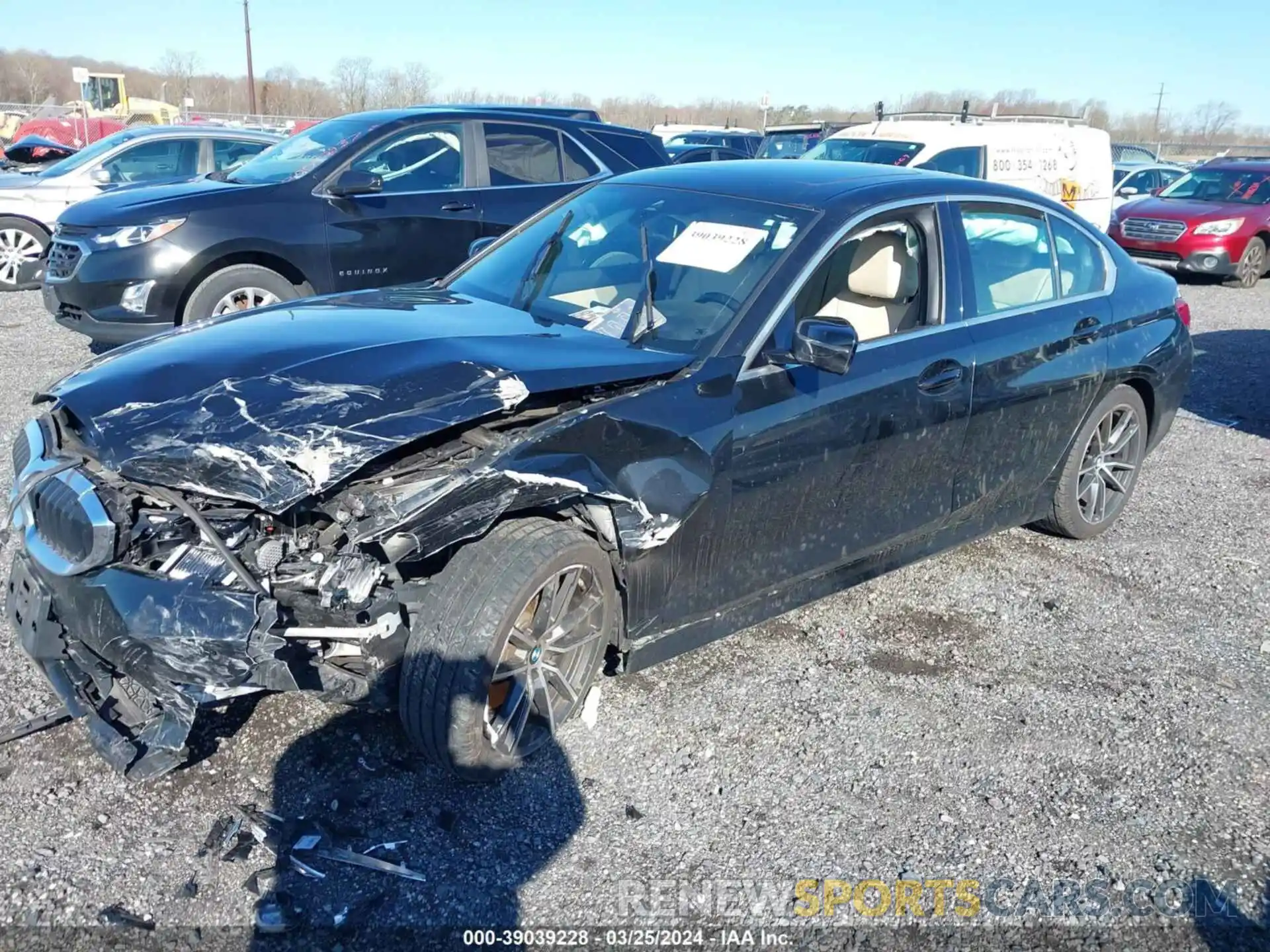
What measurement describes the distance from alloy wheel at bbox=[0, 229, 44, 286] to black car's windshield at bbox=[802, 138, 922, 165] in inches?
352

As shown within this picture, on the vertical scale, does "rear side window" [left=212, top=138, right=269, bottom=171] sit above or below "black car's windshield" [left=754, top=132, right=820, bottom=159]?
below

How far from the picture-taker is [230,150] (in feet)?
36.9

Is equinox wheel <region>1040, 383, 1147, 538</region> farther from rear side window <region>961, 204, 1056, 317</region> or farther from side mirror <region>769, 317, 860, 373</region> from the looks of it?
side mirror <region>769, 317, 860, 373</region>

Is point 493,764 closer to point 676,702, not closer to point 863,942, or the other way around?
point 676,702

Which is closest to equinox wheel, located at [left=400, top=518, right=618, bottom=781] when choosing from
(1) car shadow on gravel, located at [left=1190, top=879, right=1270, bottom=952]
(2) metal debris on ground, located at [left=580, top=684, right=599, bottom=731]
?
(2) metal debris on ground, located at [left=580, top=684, right=599, bottom=731]

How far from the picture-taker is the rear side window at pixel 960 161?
1171 centimetres

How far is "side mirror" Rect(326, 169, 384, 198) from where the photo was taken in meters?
7.08

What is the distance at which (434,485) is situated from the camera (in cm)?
283

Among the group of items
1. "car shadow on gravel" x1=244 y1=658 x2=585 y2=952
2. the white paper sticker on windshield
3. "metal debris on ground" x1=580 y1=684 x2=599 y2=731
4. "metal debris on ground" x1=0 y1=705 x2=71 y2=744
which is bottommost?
"car shadow on gravel" x1=244 y1=658 x2=585 y2=952

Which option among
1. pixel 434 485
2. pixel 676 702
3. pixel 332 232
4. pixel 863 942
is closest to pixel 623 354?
pixel 434 485

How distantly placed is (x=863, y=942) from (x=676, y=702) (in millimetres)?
1151

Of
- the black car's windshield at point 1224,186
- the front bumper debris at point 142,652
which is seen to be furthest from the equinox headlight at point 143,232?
the black car's windshield at point 1224,186

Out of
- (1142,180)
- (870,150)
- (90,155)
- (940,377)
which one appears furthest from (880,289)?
(1142,180)

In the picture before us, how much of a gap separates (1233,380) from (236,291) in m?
8.18
